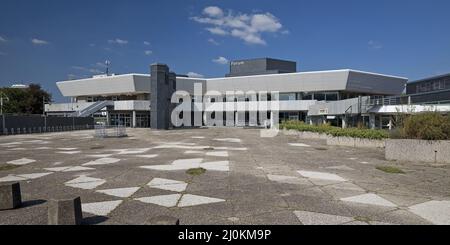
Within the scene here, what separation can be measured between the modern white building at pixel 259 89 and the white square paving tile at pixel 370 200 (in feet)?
149

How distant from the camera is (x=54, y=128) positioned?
4791cm

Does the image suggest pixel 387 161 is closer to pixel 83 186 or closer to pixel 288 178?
pixel 288 178

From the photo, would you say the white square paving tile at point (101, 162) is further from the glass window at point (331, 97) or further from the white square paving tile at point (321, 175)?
the glass window at point (331, 97)

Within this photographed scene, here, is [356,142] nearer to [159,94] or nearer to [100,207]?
[100,207]

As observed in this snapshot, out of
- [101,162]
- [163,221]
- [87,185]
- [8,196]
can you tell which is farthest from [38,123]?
[163,221]

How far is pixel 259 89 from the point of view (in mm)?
65938

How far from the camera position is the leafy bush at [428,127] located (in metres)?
12.9

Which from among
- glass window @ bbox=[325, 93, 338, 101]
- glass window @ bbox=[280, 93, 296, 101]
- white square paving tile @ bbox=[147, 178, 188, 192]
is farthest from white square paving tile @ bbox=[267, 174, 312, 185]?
glass window @ bbox=[280, 93, 296, 101]

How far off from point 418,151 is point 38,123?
47707 millimetres

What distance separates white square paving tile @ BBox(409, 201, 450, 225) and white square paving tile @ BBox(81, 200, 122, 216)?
5959 mm

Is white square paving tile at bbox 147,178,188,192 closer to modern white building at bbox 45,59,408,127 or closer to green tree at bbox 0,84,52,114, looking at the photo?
modern white building at bbox 45,59,408,127

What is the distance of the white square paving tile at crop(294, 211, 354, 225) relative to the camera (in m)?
5.51

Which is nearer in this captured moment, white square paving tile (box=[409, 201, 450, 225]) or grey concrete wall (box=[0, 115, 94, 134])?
white square paving tile (box=[409, 201, 450, 225])
